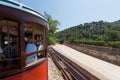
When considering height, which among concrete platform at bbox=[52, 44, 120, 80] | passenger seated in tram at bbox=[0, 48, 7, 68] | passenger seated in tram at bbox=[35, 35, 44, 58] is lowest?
concrete platform at bbox=[52, 44, 120, 80]

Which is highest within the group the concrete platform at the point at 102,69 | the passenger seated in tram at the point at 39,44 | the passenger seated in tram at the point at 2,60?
the passenger seated in tram at the point at 39,44

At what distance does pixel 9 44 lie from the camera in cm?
458

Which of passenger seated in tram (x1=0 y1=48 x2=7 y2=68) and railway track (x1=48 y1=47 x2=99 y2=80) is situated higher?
passenger seated in tram (x1=0 y1=48 x2=7 y2=68)

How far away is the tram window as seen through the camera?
426cm

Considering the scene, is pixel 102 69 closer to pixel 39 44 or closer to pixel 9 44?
pixel 39 44

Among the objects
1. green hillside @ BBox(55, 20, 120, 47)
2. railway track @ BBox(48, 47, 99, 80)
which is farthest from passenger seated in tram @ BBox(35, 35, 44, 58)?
green hillside @ BBox(55, 20, 120, 47)

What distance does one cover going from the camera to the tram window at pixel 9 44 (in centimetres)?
426

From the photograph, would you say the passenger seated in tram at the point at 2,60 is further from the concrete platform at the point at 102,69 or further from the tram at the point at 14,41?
the concrete platform at the point at 102,69

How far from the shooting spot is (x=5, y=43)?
461cm

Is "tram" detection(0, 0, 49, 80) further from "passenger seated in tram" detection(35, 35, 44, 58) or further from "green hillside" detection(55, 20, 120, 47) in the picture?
"green hillside" detection(55, 20, 120, 47)

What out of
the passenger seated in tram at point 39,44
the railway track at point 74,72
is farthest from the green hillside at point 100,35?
the passenger seated in tram at point 39,44

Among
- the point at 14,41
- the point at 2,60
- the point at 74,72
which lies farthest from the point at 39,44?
the point at 74,72

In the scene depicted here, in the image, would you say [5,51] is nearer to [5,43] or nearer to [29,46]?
[5,43]

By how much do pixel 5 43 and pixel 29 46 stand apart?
862 millimetres
